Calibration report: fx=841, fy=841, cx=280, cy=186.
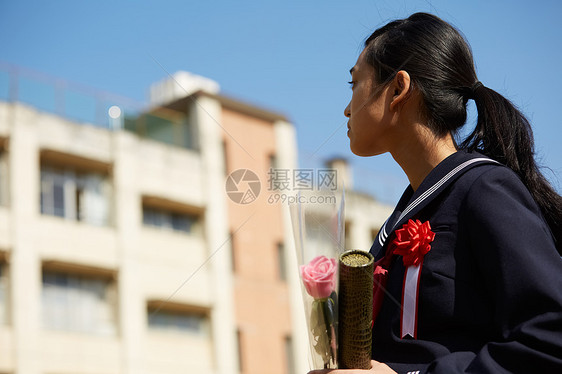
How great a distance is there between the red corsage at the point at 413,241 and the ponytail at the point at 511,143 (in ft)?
0.75

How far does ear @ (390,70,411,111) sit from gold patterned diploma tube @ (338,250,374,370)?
15.4 inches

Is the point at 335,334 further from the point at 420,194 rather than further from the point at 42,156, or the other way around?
the point at 42,156

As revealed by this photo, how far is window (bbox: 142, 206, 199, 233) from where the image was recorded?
1691 cm

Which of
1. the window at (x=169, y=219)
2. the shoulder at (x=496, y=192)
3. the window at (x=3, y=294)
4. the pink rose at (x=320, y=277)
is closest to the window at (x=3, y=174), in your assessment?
the window at (x=3, y=294)

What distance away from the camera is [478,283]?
4.98ft

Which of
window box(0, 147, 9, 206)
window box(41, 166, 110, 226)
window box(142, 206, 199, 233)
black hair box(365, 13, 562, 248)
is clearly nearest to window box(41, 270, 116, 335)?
window box(41, 166, 110, 226)

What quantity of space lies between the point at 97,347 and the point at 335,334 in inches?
546

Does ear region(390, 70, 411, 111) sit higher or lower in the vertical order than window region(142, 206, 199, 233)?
lower

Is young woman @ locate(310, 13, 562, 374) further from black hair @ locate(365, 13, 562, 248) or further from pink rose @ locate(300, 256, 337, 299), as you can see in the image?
pink rose @ locate(300, 256, 337, 299)

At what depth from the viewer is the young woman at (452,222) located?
55.5 inches

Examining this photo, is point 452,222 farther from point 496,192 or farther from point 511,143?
point 511,143

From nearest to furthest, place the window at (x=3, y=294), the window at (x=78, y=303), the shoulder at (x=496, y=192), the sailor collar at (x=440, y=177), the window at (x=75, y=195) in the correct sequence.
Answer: the shoulder at (x=496, y=192)
the sailor collar at (x=440, y=177)
the window at (x=3, y=294)
the window at (x=78, y=303)
the window at (x=75, y=195)

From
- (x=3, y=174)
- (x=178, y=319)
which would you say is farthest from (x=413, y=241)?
(x=178, y=319)

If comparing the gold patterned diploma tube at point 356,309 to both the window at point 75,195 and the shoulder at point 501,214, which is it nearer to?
the shoulder at point 501,214
